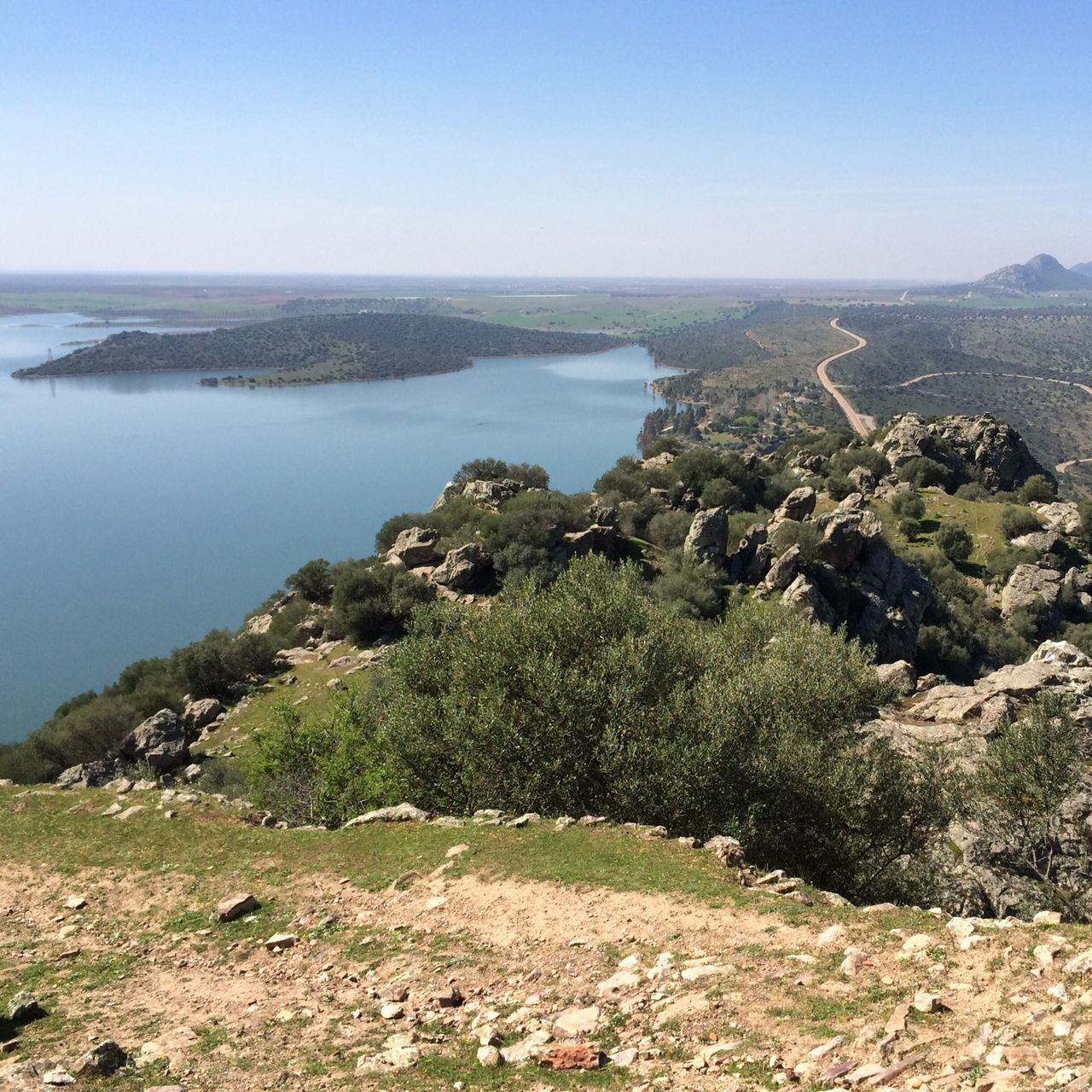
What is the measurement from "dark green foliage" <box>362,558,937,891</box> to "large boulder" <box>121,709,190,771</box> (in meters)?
14.3

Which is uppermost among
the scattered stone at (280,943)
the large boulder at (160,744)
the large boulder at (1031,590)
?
the scattered stone at (280,943)

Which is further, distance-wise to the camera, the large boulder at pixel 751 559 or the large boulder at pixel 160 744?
the large boulder at pixel 751 559

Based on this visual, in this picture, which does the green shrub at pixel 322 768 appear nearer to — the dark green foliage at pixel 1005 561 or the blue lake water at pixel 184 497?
the blue lake water at pixel 184 497

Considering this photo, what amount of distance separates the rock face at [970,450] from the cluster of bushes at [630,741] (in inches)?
2428

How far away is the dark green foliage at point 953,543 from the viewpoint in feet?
189

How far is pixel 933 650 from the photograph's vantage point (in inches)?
1796

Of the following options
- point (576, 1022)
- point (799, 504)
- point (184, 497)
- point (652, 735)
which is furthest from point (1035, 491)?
point (184, 497)

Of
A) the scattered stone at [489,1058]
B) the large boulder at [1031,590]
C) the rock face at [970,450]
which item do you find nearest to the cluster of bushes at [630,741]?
the scattered stone at [489,1058]

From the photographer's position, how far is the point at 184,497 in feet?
410

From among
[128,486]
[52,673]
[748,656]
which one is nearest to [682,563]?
[748,656]

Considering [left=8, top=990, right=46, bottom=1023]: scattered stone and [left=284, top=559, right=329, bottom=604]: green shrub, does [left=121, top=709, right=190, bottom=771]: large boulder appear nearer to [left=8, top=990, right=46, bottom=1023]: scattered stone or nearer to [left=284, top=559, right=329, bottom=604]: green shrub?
[left=284, top=559, right=329, bottom=604]: green shrub

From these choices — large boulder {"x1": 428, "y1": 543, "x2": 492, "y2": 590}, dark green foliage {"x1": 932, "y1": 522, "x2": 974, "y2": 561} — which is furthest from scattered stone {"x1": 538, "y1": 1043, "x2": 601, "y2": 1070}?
dark green foliage {"x1": 932, "y1": 522, "x2": 974, "y2": 561}

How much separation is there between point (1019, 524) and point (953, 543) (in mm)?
6470

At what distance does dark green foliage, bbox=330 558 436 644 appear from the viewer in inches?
1604
